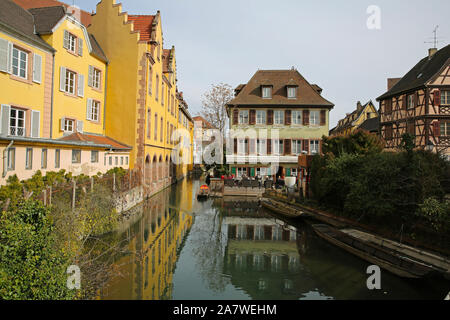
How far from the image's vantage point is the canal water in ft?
28.1

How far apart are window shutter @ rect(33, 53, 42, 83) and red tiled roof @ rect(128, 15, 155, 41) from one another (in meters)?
9.20

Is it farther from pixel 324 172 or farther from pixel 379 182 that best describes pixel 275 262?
pixel 324 172

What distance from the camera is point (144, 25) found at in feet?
79.6

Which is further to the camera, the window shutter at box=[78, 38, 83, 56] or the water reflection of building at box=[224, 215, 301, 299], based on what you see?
the window shutter at box=[78, 38, 83, 56]

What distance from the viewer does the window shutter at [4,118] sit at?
530 inches

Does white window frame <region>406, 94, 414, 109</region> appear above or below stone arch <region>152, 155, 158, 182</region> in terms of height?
above

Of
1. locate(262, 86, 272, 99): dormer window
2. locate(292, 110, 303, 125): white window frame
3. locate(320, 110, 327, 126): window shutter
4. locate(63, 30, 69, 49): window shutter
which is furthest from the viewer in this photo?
locate(262, 86, 272, 99): dormer window

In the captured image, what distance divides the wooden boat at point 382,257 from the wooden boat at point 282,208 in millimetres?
4462

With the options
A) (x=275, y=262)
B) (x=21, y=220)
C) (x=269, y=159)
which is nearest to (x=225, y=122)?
(x=269, y=159)

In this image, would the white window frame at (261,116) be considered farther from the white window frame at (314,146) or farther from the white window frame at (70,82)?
the white window frame at (70,82)

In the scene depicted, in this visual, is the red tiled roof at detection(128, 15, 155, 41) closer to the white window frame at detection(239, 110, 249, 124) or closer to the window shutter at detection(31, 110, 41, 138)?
the window shutter at detection(31, 110, 41, 138)

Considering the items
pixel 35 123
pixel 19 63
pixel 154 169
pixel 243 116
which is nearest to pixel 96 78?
pixel 19 63

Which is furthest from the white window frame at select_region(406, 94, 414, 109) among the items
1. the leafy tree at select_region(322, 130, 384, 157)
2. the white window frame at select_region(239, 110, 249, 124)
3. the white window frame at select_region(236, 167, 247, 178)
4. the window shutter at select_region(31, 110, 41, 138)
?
the window shutter at select_region(31, 110, 41, 138)

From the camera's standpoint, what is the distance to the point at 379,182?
12500 millimetres
